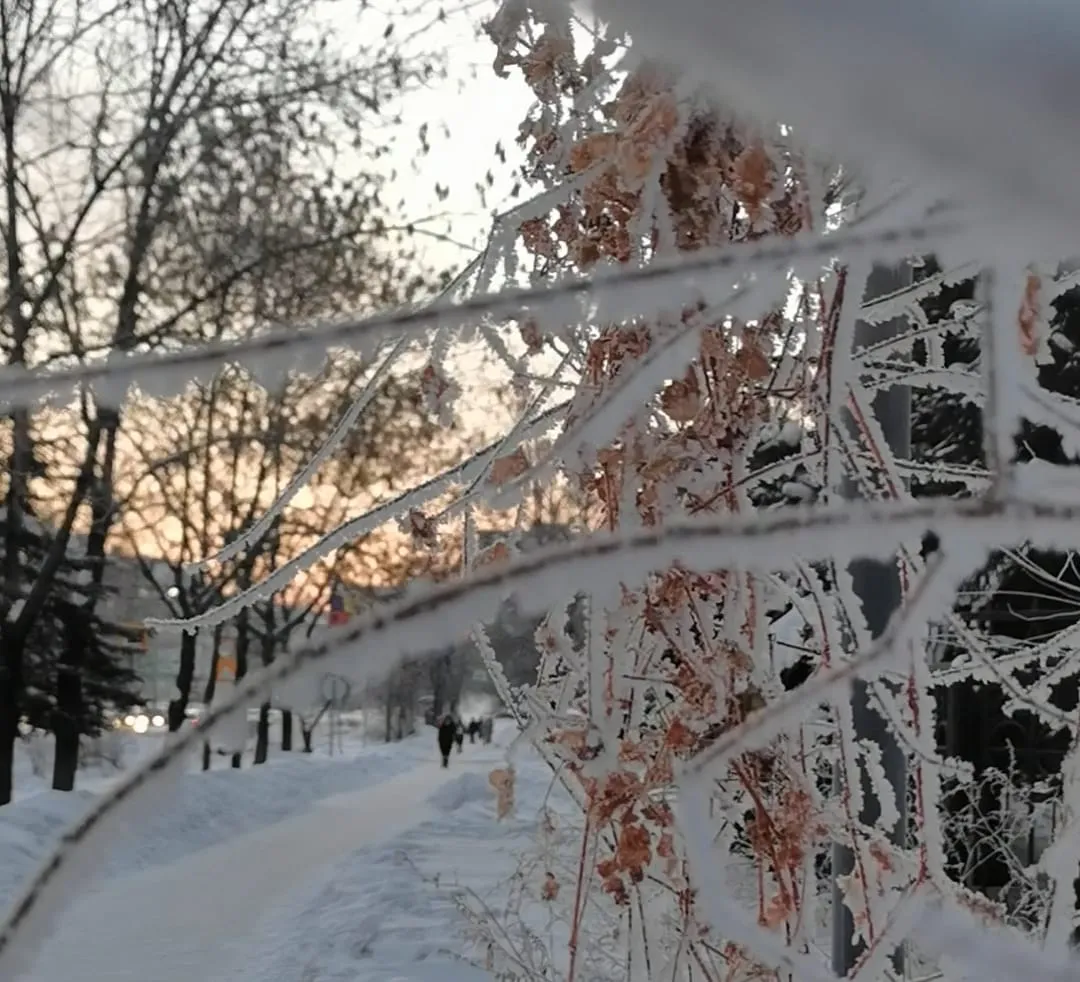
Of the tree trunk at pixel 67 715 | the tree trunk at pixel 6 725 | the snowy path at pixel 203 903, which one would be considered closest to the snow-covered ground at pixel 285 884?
the snowy path at pixel 203 903

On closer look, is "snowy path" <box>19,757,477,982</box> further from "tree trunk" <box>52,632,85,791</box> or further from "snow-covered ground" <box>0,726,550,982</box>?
"tree trunk" <box>52,632,85,791</box>

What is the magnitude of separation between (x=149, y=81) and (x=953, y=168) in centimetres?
764

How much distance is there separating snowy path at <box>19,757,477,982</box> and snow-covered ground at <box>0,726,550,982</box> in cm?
1

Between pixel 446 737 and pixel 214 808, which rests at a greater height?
pixel 446 737

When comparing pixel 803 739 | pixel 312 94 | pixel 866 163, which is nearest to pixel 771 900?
pixel 803 739

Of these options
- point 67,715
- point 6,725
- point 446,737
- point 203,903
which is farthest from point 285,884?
point 446,737

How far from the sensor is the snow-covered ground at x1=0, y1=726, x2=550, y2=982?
5121 mm

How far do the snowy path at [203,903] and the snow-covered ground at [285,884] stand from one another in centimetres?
1

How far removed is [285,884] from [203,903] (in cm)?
87

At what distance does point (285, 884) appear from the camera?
7.62m

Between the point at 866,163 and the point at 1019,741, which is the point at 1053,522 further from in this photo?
the point at 1019,741

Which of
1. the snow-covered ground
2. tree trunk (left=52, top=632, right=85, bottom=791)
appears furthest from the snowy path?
tree trunk (left=52, top=632, right=85, bottom=791)

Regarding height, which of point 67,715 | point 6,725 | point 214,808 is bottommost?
point 214,808

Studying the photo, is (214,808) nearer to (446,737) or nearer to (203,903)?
(203,903)
